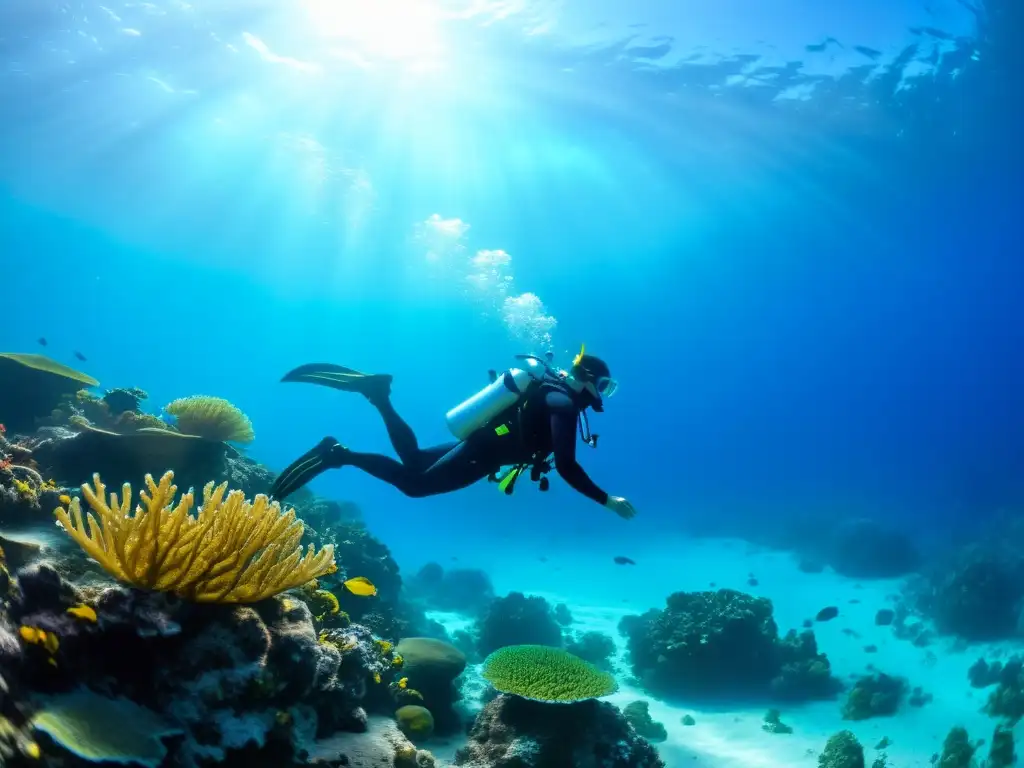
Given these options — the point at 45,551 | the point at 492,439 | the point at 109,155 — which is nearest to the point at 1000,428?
the point at 492,439

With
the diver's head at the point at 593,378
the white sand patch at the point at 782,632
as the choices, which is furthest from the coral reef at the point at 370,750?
the white sand patch at the point at 782,632

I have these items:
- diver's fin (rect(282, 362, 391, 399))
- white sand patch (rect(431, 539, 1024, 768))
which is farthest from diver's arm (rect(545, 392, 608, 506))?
white sand patch (rect(431, 539, 1024, 768))

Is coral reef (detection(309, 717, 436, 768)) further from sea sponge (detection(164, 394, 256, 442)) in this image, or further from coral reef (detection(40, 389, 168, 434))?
coral reef (detection(40, 389, 168, 434))

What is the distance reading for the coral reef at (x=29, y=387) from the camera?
33.1 feet

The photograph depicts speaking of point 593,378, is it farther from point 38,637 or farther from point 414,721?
point 38,637

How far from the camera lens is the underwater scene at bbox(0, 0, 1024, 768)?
12.6ft

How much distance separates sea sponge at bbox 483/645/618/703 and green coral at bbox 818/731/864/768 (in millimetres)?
6073

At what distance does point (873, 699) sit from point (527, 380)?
12254mm

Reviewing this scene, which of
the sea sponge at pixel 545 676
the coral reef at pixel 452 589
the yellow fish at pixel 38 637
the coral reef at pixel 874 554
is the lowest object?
the yellow fish at pixel 38 637

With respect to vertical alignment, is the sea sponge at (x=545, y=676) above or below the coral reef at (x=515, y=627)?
below

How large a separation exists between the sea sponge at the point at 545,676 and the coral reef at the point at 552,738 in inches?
8.3

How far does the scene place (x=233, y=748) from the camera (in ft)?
10.7

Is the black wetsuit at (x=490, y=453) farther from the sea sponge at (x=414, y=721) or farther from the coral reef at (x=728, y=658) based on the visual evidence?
the coral reef at (x=728, y=658)

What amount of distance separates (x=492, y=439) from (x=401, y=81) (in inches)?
1140
